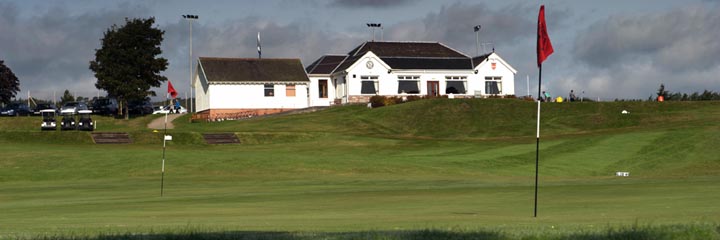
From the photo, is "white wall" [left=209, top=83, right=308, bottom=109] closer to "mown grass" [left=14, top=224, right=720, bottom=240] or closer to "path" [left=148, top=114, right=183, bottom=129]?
"path" [left=148, top=114, right=183, bottom=129]

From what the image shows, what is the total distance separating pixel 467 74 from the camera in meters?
109

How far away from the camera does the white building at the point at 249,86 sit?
343 ft

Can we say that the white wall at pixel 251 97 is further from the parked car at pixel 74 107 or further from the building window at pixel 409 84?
the parked car at pixel 74 107

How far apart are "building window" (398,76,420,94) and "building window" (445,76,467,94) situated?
10.2ft

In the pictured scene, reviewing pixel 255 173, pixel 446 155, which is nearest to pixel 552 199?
pixel 255 173

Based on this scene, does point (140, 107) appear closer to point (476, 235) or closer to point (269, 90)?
point (269, 90)

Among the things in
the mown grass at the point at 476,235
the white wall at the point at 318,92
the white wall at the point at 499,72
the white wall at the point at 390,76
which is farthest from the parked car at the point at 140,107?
the mown grass at the point at 476,235

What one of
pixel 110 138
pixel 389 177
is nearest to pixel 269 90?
pixel 110 138

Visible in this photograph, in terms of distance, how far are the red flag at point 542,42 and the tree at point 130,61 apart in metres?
84.3

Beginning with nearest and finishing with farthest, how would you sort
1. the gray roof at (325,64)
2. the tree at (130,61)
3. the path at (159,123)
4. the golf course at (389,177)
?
the golf course at (389,177) < the path at (159,123) < the tree at (130,61) < the gray roof at (325,64)

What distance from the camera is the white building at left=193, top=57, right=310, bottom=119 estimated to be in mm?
104625

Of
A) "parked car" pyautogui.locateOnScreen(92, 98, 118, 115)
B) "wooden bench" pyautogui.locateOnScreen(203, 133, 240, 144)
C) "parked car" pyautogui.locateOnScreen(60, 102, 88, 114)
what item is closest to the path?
"parked car" pyautogui.locateOnScreen(92, 98, 118, 115)

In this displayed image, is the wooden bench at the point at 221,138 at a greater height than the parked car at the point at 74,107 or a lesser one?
lesser

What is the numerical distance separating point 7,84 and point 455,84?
56194 mm
